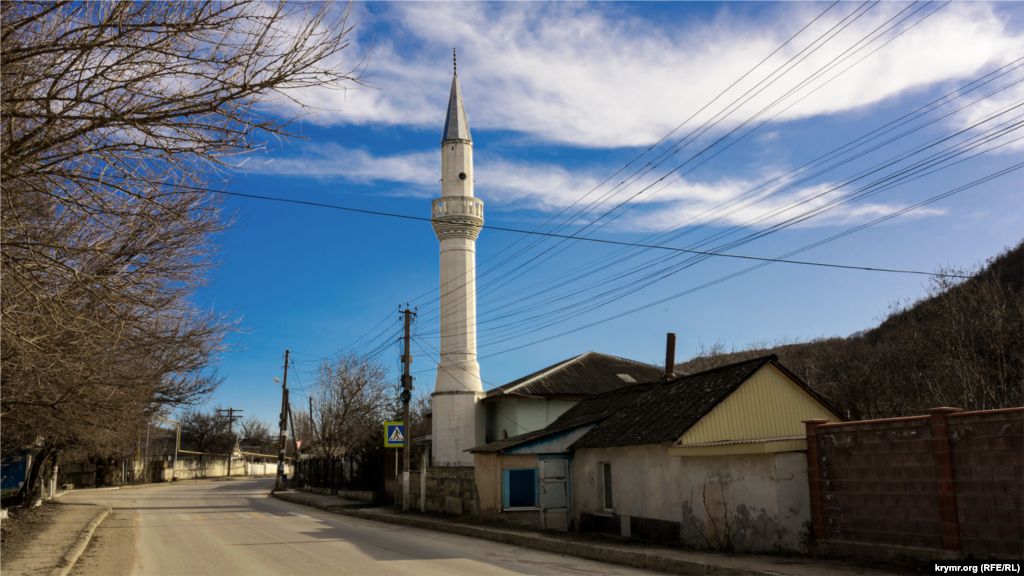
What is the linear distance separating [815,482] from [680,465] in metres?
3.11

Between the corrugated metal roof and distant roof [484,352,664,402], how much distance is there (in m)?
9.45

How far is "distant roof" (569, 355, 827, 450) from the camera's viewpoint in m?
15.5

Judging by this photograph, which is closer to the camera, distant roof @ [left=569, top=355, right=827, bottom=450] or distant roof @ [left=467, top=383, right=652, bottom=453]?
distant roof @ [left=569, top=355, right=827, bottom=450]

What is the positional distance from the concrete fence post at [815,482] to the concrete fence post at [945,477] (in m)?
Result: 2.23

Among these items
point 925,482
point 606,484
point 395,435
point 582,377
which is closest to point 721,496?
point 925,482

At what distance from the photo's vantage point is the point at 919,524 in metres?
10.2

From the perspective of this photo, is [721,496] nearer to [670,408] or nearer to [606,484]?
[670,408]

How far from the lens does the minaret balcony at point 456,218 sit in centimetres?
3262

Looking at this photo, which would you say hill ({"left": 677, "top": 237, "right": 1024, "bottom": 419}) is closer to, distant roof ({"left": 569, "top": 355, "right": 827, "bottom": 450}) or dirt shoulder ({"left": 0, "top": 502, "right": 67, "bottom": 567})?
distant roof ({"left": 569, "top": 355, "right": 827, "bottom": 450})

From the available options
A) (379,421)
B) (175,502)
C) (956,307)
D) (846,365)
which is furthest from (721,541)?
(379,421)

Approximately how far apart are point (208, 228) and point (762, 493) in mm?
10033

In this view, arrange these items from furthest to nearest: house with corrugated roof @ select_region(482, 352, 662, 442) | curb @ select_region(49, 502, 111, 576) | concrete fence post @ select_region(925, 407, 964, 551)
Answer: house with corrugated roof @ select_region(482, 352, 662, 442)
curb @ select_region(49, 502, 111, 576)
concrete fence post @ select_region(925, 407, 964, 551)

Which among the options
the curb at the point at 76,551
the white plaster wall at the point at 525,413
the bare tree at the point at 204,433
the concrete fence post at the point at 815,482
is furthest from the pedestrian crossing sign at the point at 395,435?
the bare tree at the point at 204,433

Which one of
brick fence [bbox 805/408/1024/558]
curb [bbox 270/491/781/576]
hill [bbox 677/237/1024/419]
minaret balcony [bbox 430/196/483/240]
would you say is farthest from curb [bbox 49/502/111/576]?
hill [bbox 677/237/1024/419]
